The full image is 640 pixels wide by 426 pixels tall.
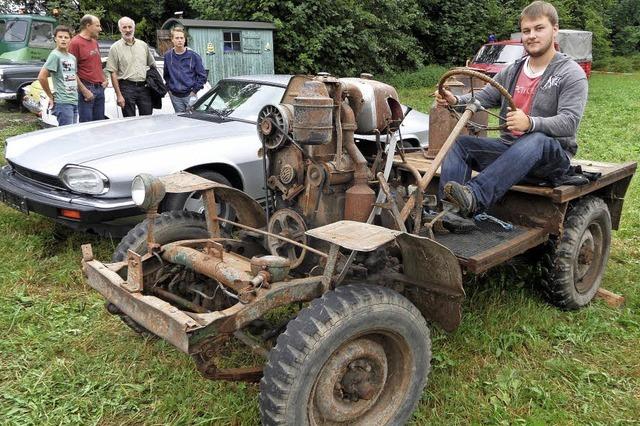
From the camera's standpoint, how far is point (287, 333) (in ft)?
7.94

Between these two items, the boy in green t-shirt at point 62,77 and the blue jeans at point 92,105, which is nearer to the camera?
the boy in green t-shirt at point 62,77

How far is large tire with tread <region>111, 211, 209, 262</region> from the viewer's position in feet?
10.9

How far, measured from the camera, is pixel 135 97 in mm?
7160

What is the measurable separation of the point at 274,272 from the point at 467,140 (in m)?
1.87

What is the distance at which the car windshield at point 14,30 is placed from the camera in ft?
44.2

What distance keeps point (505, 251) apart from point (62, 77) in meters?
5.28

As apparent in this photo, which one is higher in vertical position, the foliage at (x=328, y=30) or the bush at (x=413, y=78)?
the foliage at (x=328, y=30)

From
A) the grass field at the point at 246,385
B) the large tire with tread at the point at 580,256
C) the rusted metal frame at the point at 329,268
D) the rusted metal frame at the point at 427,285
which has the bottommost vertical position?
the grass field at the point at 246,385

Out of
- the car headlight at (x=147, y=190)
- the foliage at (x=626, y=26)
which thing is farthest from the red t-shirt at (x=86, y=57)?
the foliage at (x=626, y=26)

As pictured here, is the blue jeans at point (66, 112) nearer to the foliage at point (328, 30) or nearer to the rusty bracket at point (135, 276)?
the rusty bracket at point (135, 276)

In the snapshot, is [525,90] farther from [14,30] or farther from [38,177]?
[14,30]

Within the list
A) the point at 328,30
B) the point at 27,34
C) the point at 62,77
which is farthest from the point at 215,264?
the point at 328,30

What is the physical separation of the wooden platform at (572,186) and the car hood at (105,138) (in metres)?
1.63

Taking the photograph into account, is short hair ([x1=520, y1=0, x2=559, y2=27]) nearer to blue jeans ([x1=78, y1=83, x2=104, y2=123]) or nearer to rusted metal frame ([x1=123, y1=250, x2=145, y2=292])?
rusted metal frame ([x1=123, y1=250, x2=145, y2=292])
